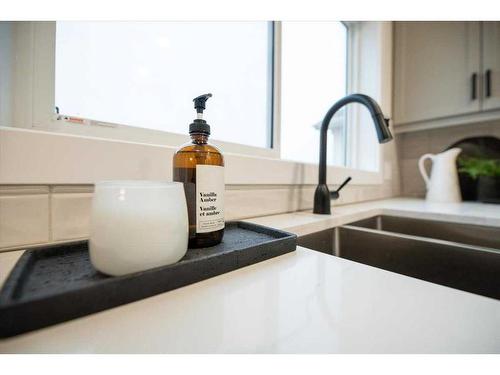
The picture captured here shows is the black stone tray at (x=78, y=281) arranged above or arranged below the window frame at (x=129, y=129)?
below

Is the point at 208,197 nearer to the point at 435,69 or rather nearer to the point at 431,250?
the point at 431,250

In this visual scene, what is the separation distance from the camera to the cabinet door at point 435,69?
1.21 metres

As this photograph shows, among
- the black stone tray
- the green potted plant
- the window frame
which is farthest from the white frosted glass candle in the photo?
the green potted plant

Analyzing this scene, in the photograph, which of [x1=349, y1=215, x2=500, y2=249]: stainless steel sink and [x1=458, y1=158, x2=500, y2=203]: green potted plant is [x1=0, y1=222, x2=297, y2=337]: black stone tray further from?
[x1=458, y1=158, x2=500, y2=203]: green potted plant

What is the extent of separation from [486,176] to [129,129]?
1663 mm

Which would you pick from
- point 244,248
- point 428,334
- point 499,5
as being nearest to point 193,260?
point 244,248

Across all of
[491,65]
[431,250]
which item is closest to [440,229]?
[431,250]

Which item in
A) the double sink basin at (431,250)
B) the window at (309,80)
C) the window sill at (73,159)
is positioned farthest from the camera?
the window at (309,80)

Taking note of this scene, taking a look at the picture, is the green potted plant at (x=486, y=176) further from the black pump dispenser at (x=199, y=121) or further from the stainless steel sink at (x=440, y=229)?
the black pump dispenser at (x=199, y=121)

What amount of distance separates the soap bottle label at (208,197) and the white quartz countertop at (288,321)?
9 cm

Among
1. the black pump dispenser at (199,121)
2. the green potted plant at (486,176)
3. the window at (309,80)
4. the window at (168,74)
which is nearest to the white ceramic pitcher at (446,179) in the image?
the green potted plant at (486,176)

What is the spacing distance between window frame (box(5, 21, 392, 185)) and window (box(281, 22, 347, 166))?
0.07m

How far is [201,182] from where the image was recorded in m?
0.37

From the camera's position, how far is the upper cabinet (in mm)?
1162
